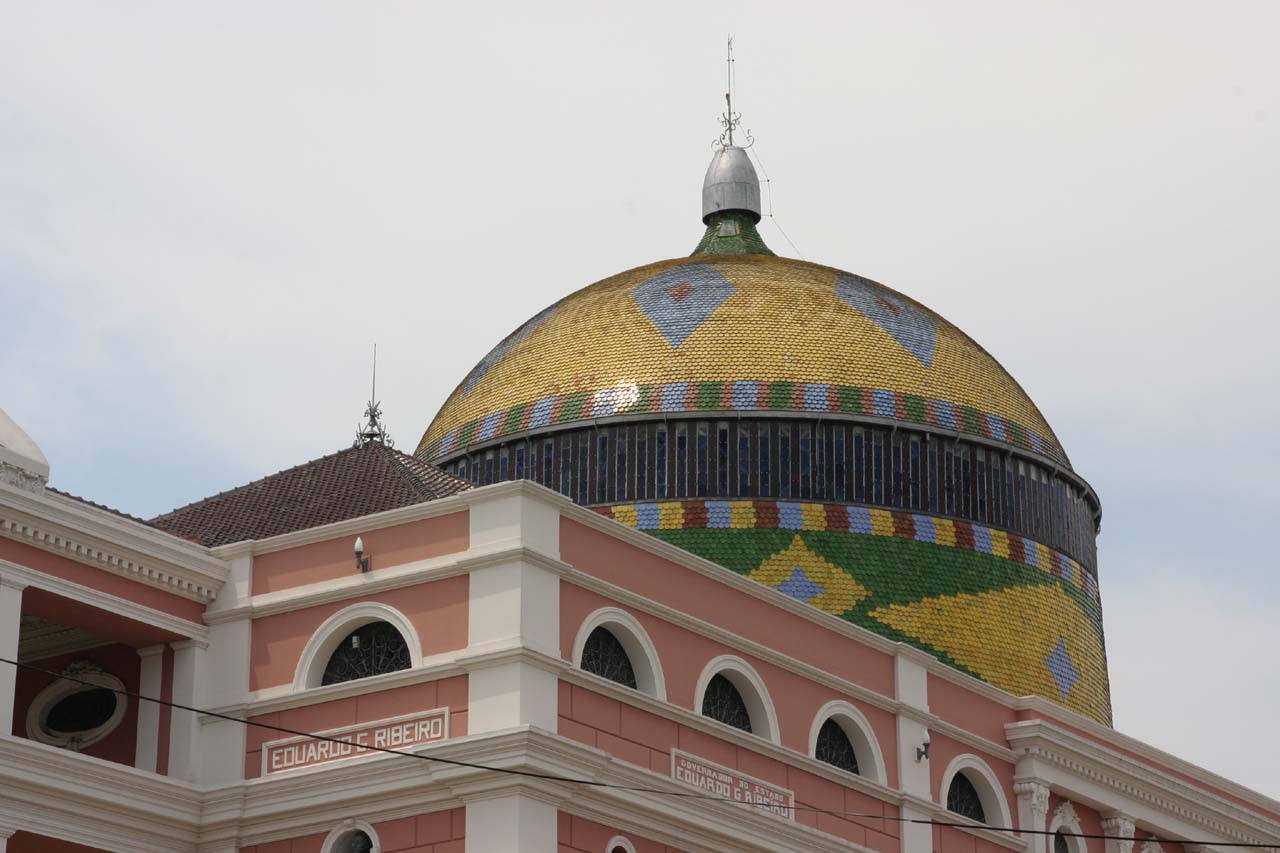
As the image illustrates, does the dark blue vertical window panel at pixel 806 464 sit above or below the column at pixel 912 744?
above

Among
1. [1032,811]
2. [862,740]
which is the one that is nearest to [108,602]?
[862,740]

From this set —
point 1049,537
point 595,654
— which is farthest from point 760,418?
point 595,654

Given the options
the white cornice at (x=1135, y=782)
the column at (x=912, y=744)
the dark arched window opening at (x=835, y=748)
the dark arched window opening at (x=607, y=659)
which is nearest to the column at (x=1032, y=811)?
the white cornice at (x=1135, y=782)

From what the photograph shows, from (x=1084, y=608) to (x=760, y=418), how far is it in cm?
668

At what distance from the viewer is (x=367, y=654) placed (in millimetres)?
29453

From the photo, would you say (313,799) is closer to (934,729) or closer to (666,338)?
(934,729)

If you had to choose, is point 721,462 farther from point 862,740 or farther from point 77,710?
point 77,710

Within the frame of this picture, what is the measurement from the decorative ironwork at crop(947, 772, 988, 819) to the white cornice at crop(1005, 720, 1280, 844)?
950 millimetres

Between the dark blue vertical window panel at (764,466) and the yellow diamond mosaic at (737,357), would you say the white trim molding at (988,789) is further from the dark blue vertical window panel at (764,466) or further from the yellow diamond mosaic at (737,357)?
the yellow diamond mosaic at (737,357)

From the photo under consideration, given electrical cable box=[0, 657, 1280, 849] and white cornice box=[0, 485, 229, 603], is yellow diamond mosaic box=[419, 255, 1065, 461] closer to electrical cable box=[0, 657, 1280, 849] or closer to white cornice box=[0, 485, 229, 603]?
Result: electrical cable box=[0, 657, 1280, 849]

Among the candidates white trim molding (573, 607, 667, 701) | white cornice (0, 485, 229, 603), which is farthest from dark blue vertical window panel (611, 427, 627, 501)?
white cornice (0, 485, 229, 603)

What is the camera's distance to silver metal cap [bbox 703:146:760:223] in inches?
1866

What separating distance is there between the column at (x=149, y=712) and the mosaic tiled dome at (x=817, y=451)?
10810mm

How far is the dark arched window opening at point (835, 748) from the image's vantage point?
107 ft
